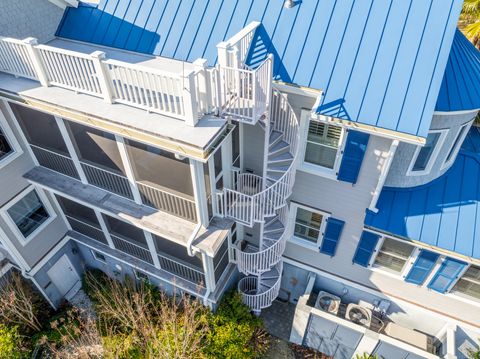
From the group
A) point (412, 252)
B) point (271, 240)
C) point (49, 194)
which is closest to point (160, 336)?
point (271, 240)

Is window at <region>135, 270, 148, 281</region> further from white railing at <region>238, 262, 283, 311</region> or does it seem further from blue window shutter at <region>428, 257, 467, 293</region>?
A: blue window shutter at <region>428, 257, 467, 293</region>

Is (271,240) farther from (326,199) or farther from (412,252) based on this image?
(412,252)

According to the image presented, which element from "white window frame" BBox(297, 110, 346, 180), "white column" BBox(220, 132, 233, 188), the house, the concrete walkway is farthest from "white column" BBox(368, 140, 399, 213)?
the concrete walkway

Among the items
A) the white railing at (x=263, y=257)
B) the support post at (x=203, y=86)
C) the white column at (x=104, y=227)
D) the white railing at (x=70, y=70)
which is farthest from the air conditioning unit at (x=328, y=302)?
the white railing at (x=70, y=70)

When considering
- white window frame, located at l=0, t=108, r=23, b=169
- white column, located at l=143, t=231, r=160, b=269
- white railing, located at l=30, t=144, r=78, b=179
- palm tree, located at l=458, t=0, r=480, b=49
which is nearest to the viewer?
white window frame, located at l=0, t=108, r=23, b=169

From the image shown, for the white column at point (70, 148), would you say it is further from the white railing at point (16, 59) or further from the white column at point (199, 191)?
the white column at point (199, 191)

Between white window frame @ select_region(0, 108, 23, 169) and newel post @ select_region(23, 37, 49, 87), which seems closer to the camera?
newel post @ select_region(23, 37, 49, 87)

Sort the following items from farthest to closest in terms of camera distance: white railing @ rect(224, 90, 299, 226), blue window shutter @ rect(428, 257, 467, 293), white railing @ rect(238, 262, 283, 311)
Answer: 1. white railing @ rect(238, 262, 283, 311)
2. blue window shutter @ rect(428, 257, 467, 293)
3. white railing @ rect(224, 90, 299, 226)
